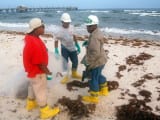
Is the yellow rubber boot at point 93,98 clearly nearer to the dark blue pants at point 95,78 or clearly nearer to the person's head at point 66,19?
the dark blue pants at point 95,78

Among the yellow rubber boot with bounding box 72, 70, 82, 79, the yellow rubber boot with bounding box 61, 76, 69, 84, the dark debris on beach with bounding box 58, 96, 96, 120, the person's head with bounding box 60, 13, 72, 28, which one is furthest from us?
the yellow rubber boot with bounding box 72, 70, 82, 79

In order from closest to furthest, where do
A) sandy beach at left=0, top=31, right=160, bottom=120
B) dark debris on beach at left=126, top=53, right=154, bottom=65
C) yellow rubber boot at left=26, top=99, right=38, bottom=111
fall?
sandy beach at left=0, top=31, right=160, bottom=120 < yellow rubber boot at left=26, top=99, right=38, bottom=111 < dark debris on beach at left=126, top=53, right=154, bottom=65

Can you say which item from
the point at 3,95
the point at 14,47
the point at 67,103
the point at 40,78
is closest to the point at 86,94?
the point at 67,103

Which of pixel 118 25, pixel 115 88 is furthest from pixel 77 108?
pixel 118 25

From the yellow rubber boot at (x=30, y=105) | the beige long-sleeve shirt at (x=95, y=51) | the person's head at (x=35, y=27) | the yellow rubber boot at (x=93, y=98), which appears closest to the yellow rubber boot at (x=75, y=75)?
the yellow rubber boot at (x=93, y=98)

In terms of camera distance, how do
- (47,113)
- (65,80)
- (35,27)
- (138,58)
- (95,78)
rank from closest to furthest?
(35,27)
(47,113)
(95,78)
(65,80)
(138,58)

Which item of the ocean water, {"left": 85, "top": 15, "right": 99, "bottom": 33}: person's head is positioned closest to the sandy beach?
{"left": 85, "top": 15, "right": 99, "bottom": 33}: person's head

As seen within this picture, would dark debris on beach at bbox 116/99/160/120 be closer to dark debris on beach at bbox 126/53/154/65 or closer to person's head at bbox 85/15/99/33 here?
person's head at bbox 85/15/99/33

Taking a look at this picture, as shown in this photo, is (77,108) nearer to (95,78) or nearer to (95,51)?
(95,78)

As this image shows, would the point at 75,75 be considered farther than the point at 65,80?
Yes

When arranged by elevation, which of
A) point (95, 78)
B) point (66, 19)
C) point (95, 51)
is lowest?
point (95, 78)

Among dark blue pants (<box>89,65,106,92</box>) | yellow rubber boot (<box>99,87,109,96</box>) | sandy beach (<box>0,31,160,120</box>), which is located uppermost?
dark blue pants (<box>89,65,106,92</box>)

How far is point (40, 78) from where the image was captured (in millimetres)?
4512

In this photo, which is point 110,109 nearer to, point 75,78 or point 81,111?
point 81,111
